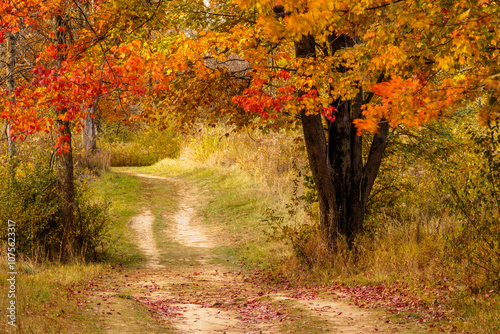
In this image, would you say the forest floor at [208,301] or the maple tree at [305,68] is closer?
the maple tree at [305,68]

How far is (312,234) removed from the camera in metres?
10.1

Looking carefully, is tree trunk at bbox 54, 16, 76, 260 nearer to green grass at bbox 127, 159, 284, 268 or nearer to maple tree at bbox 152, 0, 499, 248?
maple tree at bbox 152, 0, 499, 248

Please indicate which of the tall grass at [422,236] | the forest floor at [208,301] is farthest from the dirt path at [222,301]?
the tall grass at [422,236]

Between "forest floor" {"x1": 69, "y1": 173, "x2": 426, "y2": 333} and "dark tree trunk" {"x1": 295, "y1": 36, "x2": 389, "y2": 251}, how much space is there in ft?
4.89

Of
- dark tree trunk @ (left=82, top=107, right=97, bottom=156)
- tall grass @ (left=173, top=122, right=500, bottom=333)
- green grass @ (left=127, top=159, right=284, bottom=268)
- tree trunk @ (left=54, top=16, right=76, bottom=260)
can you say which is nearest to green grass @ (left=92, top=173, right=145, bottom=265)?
tree trunk @ (left=54, top=16, right=76, bottom=260)

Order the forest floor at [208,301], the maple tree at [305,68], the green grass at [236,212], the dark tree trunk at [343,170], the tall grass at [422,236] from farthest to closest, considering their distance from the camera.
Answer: the green grass at [236,212]
the dark tree trunk at [343,170]
the tall grass at [422,236]
the forest floor at [208,301]
the maple tree at [305,68]

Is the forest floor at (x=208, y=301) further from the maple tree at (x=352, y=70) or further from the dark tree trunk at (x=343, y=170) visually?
the maple tree at (x=352, y=70)

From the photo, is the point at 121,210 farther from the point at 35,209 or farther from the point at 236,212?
the point at 35,209

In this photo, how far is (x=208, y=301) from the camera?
Result: 8.23 m

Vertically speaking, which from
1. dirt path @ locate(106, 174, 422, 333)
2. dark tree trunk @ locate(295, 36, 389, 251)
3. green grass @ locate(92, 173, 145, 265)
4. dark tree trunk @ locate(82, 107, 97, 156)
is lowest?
dirt path @ locate(106, 174, 422, 333)

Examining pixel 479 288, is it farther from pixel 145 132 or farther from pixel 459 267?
pixel 145 132

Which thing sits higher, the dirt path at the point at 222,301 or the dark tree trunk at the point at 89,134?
the dark tree trunk at the point at 89,134

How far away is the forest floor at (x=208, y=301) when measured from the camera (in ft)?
21.0

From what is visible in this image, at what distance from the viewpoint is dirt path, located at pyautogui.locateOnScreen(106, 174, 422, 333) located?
6.52 meters
